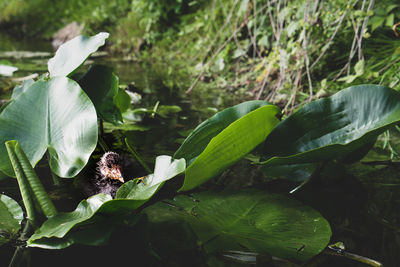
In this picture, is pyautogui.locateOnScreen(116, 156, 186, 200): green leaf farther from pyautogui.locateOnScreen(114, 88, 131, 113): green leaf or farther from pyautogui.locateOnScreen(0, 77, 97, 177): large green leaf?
pyautogui.locateOnScreen(114, 88, 131, 113): green leaf

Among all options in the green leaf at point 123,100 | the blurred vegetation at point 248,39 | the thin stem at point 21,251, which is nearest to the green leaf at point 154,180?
the thin stem at point 21,251

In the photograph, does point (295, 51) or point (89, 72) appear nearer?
point (89, 72)

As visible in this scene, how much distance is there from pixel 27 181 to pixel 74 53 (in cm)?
32

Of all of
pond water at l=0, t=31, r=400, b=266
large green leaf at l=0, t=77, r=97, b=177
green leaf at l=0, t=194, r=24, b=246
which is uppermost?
large green leaf at l=0, t=77, r=97, b=177

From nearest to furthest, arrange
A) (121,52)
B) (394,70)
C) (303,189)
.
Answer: (303,189) → (394,70) → (121,52)

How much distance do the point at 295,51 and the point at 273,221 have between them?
1044 millimetres

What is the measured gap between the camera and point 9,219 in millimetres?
533

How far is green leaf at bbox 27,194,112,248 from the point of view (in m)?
0.42

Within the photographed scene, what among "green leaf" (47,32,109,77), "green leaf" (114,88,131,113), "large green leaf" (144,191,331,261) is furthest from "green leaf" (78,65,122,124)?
"large green leaf" (144,191,331,261)

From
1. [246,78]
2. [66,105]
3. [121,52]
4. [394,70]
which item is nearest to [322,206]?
[66,105]

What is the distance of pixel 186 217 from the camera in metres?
0.57

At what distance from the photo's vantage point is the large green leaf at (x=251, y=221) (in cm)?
49

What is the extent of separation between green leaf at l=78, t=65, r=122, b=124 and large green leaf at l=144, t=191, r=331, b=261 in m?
0.29

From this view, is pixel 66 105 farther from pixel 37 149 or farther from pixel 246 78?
pixel 246 78
